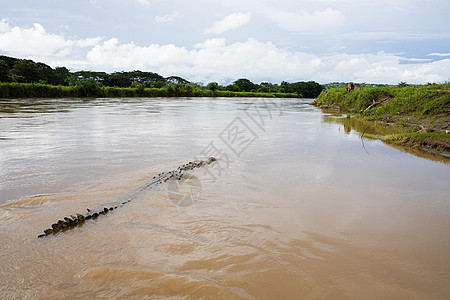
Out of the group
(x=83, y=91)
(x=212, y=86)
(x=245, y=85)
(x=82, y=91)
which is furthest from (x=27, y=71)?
(x=245, y=85)

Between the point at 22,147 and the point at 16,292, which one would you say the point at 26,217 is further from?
the point at 22,147

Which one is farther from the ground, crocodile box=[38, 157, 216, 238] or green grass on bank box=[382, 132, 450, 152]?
green grass on bank box=[382, 132, 450, 152]

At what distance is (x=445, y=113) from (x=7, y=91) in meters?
38.3

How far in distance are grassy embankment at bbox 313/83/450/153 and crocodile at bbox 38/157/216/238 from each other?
6.45 m

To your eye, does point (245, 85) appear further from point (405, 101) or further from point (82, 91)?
point (405, 101)

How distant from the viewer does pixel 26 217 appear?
3443 millimetres

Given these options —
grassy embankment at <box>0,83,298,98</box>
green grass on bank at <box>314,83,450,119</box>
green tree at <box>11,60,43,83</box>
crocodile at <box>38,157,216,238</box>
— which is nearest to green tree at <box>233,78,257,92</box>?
grassy embankment at <box>0,83,298,98</box>

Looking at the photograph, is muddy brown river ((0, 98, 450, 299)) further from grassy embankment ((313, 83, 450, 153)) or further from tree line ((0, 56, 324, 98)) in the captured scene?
tree line ((0, 56, 324, 98))

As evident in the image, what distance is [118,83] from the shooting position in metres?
111

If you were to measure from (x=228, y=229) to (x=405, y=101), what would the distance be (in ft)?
43.4

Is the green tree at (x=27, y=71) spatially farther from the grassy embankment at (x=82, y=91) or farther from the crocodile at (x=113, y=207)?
the crocodile at (x=113, y=207)

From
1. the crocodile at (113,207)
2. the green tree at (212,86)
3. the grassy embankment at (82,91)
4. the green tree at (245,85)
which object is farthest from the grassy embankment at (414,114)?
the green tree at (245,85)

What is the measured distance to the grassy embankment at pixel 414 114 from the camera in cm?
803

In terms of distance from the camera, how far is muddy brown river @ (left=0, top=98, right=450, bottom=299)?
2324mm
